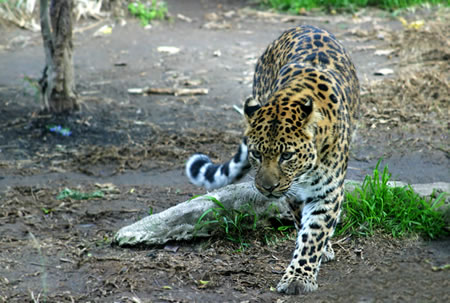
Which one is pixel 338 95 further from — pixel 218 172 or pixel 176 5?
pixel 176 5

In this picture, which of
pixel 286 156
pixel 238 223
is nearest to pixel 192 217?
pixel 238 223

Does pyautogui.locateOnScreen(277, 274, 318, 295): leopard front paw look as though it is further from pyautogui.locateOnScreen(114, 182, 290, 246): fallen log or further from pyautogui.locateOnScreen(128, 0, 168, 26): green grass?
pyautogui.locateOnScreen(128, 0, 168, 26): green grass

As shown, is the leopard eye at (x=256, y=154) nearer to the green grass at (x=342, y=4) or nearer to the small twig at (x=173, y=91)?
the small twig at (x=173, y=91)

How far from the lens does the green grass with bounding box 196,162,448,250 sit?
5723 mm

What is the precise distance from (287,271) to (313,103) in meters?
1.39

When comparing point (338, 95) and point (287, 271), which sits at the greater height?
point (338, 95)

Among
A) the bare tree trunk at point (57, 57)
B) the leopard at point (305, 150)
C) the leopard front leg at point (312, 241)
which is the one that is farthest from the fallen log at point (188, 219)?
the bare tree trunk at point (57, 57)

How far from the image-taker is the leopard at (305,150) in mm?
4777

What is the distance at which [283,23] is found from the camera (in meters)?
15.5

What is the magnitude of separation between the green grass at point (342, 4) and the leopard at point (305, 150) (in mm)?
10244

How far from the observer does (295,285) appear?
194 inches

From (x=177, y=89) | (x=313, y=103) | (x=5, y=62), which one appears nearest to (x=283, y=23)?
(x=177, y=89)

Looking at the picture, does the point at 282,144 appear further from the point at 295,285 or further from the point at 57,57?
the point at 57,57

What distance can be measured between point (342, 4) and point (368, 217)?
11.0 meters
